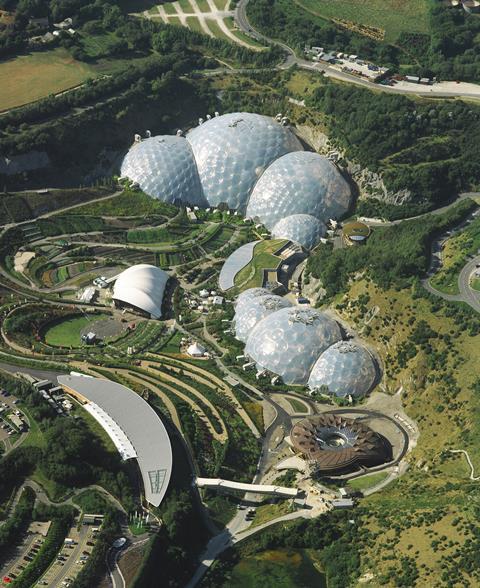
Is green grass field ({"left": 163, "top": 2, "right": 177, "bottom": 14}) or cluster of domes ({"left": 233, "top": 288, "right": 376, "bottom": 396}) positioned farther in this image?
green grass field ({"left": 163, "top": 2, "right": 177, "bottom": 14})

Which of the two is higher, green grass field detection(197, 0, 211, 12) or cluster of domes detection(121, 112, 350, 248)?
green grass field detection(197, 0, 211, 12)

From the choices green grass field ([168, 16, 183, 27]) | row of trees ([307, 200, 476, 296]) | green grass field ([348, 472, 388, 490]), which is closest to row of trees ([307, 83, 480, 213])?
row of trees ([307, 200, 476, 296])

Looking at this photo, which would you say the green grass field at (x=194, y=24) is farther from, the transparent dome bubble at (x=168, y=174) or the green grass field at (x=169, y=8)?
the transparent dome bubble at (x=168, y=174)

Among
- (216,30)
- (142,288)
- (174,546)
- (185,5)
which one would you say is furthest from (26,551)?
(185,5)

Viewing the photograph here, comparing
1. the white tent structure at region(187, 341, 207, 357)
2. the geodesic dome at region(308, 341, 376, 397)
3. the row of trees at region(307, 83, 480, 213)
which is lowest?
the white tent structure at region(187, 341, 207, 357)

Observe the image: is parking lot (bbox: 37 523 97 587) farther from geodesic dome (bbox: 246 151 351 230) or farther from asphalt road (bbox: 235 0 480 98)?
asphalt road (bbox: 235 0 480 98)

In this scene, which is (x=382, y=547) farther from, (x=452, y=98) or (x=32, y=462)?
(x=452, y=98)

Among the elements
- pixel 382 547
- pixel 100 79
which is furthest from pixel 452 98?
pixel 382 547
